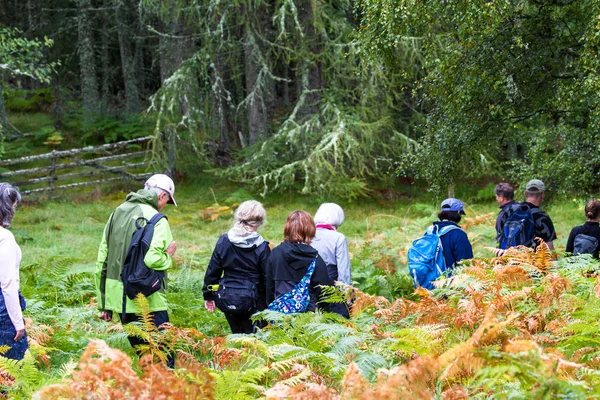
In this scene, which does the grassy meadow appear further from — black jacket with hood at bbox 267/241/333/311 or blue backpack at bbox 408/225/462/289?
blue backpack at bbox 408/225/462/289

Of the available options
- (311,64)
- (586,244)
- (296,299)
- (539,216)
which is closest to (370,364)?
(296,299)

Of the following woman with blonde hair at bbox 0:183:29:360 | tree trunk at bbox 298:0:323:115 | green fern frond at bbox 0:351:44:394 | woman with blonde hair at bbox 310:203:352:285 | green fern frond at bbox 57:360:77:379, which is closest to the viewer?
green fern frond at bbox 57:360:77:379

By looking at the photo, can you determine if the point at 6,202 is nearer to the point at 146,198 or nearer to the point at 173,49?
→ the point at 146,198

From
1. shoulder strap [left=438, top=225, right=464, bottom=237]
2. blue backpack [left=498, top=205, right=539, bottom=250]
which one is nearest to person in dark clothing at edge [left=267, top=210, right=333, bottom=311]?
shoulder strap [left=438, top=225, right=464, bottom=237]

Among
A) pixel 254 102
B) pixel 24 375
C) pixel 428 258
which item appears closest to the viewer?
pixel 24 375

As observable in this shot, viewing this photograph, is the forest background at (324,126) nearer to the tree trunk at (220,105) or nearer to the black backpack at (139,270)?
the tree trunk at (220,105)

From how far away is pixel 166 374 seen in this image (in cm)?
318

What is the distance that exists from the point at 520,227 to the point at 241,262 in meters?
3.23

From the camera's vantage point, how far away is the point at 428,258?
6.87 metres

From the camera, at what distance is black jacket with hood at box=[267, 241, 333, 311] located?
19.0 feet

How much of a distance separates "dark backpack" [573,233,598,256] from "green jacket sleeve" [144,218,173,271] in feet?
14.5

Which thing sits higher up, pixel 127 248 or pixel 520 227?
pixel 127 248

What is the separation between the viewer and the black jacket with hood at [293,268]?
578 centimetres

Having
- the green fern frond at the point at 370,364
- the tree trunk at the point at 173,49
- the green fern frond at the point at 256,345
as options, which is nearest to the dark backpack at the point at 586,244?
the green fern frond at the point at 370,364
